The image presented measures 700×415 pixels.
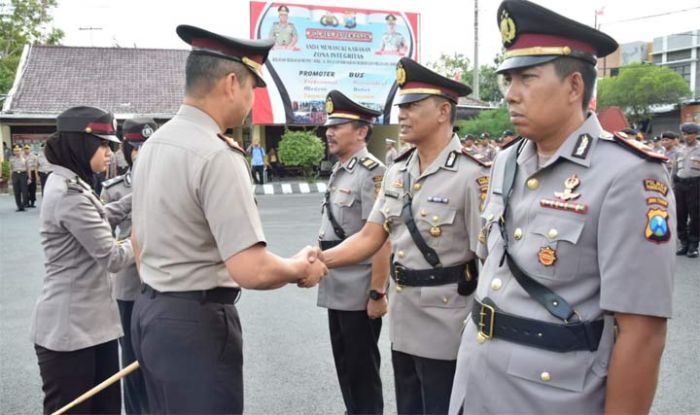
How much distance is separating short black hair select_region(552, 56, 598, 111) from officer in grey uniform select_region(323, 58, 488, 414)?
1.03 m

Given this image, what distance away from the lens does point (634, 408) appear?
1.64 meters

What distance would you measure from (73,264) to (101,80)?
23.7 m

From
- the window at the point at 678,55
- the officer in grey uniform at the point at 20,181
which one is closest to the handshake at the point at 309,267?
the officer in grey uniform at the point at 20,181

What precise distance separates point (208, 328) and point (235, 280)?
0.23 meters

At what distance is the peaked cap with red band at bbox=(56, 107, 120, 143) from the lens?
3.02 meters

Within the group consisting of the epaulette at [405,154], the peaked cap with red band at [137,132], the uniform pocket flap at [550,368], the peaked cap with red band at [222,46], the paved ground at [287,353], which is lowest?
the paved ground at [287,353]

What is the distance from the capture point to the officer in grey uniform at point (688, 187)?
29.5ft

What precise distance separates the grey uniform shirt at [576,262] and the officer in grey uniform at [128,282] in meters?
2.35

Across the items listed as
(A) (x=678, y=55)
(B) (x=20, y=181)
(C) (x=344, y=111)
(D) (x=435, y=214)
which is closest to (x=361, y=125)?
(C) (x=344, y=111)

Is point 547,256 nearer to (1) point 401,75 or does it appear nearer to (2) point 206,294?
(2) point 206,294

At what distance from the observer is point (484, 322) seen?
1.90 m

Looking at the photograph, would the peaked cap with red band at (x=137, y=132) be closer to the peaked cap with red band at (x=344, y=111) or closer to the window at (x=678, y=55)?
the peaked cap with red band at (x=344, y=111)

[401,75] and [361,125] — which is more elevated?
[401,75]

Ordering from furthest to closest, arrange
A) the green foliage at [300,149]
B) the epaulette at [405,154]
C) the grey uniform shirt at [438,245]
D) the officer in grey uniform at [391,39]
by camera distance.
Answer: the officer in grey uniform at [391,39] → the green foliage at [300,149] → the epaulette at [405,154] → the grey uniform shirt at [438,245]
